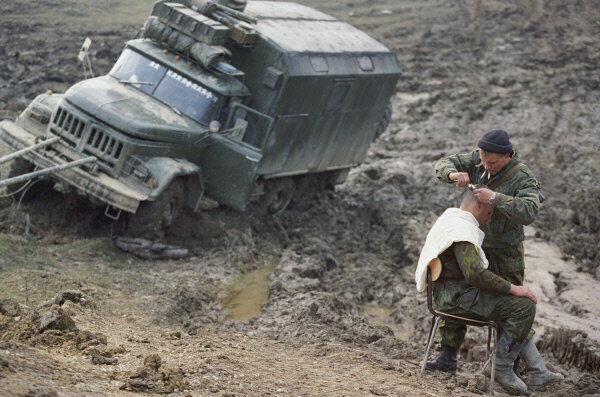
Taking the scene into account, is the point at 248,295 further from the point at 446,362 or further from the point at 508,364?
the point at 508,364

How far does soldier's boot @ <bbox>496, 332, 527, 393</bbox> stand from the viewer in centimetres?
734

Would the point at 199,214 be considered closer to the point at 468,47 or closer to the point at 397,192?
the point at 397,192

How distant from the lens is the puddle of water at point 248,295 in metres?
10.5

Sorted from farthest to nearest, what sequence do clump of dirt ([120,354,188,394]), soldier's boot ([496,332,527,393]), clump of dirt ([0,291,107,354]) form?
soldier's boot ([496,332,527,393])
clump of dirt ([0,291,107,354])
clump of dirt ([120,354,188,394])

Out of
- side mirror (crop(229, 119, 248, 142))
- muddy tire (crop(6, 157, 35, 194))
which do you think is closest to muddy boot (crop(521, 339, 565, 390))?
side mirror (crop(229, 119, 248, 142))

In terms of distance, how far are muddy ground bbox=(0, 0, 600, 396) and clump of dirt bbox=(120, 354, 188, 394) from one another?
0.01 metres

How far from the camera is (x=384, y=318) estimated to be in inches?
437

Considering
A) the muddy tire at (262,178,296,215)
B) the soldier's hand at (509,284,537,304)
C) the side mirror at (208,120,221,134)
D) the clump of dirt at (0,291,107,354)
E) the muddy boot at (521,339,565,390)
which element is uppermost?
the soldier's hand at (509,284,537,304)

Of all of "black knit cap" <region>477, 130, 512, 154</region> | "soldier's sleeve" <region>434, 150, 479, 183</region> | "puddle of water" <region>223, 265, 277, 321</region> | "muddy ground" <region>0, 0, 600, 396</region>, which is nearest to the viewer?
"muddy ground" <region>0, 0, 600, 396</region>

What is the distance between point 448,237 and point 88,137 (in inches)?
220

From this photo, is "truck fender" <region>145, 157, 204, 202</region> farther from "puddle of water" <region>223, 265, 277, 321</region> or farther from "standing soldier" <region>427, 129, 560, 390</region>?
"standing soldier" <region>427, 129, 560, 390</region>

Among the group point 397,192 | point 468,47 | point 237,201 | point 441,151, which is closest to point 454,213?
point 237,201

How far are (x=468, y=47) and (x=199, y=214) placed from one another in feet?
48.1

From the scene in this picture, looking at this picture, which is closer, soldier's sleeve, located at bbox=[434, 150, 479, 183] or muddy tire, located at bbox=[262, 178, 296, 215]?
soldier's sleeve, located at bbox=[434, 150, 479, 183]
